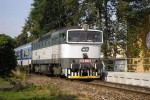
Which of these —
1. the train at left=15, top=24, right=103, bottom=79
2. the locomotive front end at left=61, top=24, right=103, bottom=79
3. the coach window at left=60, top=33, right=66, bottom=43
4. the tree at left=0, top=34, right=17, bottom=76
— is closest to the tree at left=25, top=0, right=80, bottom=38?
the coach window at left=60, top=33, right=66, bottom=43

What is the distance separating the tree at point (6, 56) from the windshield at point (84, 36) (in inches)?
251

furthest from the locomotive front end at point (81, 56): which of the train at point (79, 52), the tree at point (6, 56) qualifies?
the tree at point (6, 56)

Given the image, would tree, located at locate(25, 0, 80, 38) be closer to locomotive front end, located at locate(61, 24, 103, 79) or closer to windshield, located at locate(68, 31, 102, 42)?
windshield, located at locate(68, 31, 102, 42)

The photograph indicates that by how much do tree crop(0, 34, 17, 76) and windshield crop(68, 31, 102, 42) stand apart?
6.37m

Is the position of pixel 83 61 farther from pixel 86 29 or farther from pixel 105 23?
pixel 105 23

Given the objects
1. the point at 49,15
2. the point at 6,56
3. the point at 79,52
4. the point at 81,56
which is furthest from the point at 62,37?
the point at 49,15

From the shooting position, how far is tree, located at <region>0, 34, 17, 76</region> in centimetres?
1711

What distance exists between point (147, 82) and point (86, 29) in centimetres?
603

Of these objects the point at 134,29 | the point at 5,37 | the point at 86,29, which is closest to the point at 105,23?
the point at 134,29

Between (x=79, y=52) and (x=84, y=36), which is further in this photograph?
(x=84, y=36)

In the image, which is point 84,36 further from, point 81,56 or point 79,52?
point 81,56

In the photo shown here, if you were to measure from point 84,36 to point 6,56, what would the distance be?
301 inches

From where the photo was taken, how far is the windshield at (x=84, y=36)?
77.2 ft

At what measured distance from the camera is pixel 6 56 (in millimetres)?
17312
